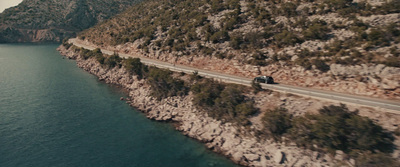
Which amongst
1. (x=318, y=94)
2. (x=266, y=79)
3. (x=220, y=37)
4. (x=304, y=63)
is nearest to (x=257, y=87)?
(x=266, y=79)

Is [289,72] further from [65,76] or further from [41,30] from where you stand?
[41,30]

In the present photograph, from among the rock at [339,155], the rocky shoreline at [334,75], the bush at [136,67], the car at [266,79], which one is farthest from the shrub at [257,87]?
the bush at [136,67]

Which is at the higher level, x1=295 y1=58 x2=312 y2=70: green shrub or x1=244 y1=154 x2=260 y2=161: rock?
x1=295 y1=58 x2=312 y2=70: green shrub

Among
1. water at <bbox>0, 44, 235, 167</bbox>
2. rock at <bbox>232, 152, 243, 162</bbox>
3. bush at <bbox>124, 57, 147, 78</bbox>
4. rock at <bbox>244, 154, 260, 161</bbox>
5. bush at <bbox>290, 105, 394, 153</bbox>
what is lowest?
water at <bbox>0, 44, 235, 167</bbox>

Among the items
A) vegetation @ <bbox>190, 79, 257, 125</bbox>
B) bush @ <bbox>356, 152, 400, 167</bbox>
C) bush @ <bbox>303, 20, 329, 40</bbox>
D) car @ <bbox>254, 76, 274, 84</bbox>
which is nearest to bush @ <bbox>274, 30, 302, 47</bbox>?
bush @ <bbox>303, 20, 329, 40</bbox>

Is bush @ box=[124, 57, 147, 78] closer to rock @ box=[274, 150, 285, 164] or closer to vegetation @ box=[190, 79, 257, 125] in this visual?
vegetation @ box=[190, 79, 257, 125]

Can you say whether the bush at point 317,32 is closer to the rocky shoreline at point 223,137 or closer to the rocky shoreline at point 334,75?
the rocky shoreline at point 334,75

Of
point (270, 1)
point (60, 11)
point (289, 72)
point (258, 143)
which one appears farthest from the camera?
point (60, 11)

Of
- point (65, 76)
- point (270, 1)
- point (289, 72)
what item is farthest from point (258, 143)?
point (65, 76)
